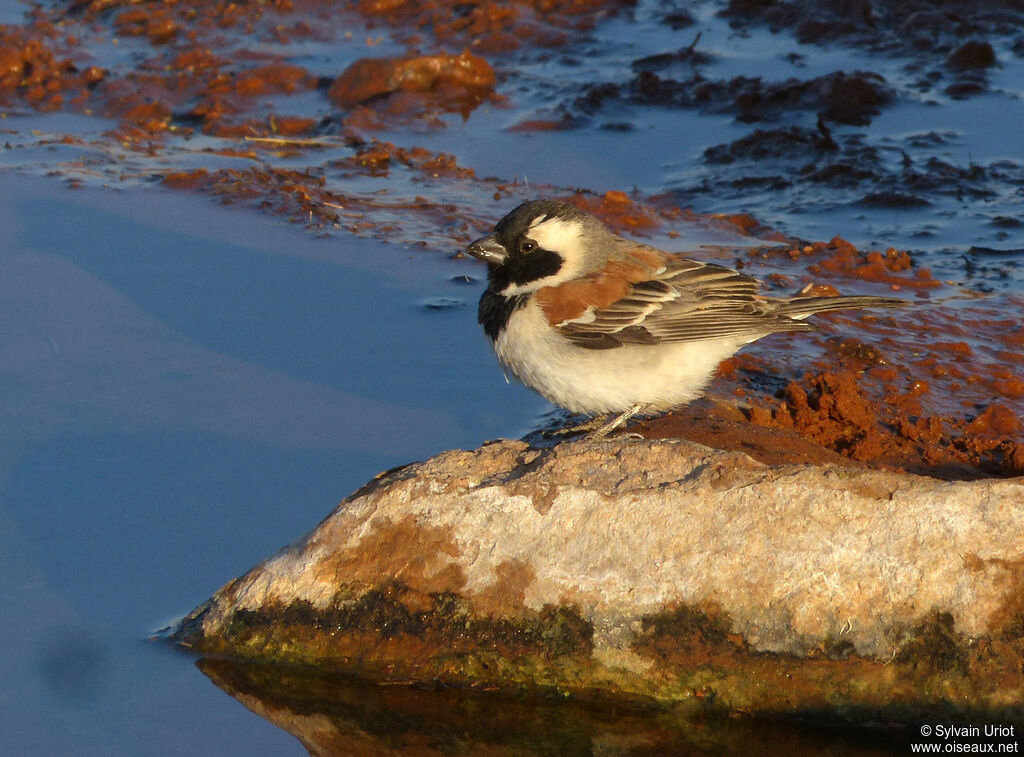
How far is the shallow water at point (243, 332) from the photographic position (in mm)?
4715

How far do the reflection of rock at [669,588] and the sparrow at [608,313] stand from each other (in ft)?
3.56

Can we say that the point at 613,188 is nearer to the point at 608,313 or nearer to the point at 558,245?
the point at 558,245

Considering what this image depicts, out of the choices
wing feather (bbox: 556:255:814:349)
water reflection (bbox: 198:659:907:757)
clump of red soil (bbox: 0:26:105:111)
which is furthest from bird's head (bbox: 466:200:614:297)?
clump of red soil (bbox: 0:26:105:111)

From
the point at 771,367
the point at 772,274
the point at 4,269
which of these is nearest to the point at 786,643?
the point at 771,367

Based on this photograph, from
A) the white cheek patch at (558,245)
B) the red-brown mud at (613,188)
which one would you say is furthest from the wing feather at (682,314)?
the red-brown mud at (613,188)

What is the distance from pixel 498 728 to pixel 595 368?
1.92m

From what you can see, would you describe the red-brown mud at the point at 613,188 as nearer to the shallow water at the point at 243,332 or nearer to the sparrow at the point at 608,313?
the shallow water at the point at 243,332

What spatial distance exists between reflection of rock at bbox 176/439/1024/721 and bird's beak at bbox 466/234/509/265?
1.70m

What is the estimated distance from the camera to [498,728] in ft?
14.3

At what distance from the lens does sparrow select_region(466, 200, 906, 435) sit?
5809mm

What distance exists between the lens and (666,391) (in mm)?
5887

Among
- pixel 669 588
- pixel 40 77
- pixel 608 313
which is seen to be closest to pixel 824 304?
pixel 608 313

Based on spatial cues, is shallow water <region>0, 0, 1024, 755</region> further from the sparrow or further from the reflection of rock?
the sparrow

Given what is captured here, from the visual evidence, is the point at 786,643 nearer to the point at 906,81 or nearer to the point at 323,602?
the point at 323,602
